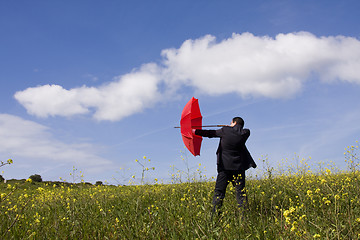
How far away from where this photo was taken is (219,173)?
595 centimetres

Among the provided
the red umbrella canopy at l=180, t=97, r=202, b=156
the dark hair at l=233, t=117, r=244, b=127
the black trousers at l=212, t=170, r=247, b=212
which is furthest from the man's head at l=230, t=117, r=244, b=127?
the black trousers at l=212, t=170, r=247, b=212

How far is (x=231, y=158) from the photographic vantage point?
5.85m

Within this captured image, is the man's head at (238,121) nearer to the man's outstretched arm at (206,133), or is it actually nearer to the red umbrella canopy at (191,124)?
the man's outstretched arm at (206,133)

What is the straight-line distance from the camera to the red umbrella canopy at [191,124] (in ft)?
19.2

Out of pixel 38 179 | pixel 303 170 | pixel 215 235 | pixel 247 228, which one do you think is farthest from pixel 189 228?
pixel 38 179

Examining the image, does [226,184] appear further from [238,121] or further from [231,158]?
[238,121]

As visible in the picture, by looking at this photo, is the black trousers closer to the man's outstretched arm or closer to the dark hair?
the man's outstretched arm

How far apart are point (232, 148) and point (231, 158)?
0.69 ft

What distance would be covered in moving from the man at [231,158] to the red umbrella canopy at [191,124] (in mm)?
177

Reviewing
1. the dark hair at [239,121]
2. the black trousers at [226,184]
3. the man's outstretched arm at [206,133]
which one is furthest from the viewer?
the dark hair at [239,121]

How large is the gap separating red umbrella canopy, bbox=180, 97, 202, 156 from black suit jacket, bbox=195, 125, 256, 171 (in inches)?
7.7

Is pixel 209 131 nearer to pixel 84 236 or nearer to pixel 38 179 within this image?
pixel 84 236

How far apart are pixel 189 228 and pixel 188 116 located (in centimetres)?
256

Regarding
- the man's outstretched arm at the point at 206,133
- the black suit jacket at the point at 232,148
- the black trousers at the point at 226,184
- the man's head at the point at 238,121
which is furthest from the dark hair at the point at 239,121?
the black trousers at the point at 226,184
